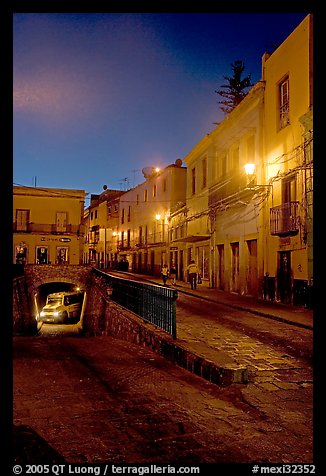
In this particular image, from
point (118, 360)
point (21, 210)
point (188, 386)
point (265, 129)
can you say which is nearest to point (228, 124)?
point (265, 129)

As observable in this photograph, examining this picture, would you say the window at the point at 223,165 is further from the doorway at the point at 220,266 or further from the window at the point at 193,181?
the window at the point at 193,181

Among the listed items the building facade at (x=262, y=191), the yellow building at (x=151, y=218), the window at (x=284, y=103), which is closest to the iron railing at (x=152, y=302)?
the building facade at (x=262, y=191)

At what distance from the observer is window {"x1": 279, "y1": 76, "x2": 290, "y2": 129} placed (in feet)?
51.6

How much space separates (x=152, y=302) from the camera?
33.6 feet

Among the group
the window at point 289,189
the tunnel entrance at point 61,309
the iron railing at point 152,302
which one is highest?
the window at point 289,189

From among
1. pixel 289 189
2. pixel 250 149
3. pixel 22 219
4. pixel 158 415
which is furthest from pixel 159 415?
pixel 22 219

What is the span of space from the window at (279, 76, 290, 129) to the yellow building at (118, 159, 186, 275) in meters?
17.0

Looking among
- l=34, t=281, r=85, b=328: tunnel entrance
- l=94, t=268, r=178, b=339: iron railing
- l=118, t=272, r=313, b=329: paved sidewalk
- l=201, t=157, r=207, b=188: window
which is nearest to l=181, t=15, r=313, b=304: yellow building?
l=118, t=272, r=313, b=329: paved sidewalk

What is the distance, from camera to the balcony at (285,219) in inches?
560

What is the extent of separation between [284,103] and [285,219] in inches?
183

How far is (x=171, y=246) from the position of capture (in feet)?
109

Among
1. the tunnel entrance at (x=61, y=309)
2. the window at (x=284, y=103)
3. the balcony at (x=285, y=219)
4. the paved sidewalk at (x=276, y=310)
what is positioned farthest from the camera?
the tunnel entrance at (x=61, y=309)

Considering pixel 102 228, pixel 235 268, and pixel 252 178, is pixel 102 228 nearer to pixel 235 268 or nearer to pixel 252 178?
pixel 235 268
